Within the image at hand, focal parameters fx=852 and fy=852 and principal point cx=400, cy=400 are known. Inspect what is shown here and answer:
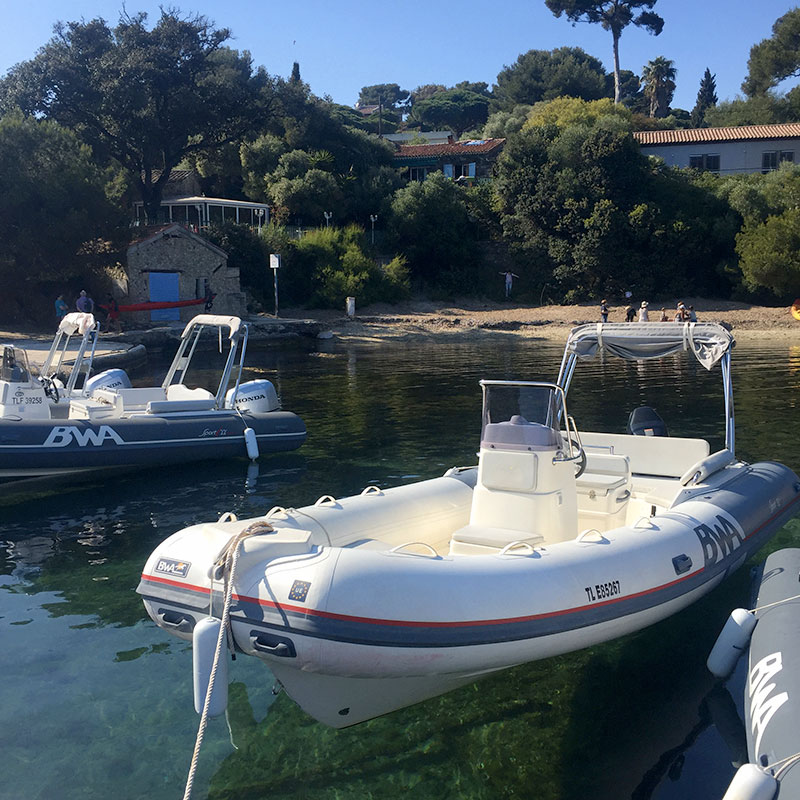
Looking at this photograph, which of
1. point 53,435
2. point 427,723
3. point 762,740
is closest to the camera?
point 762,740

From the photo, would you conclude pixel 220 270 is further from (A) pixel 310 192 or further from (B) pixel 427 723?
(B) pixel 427 723

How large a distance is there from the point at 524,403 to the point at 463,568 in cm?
191

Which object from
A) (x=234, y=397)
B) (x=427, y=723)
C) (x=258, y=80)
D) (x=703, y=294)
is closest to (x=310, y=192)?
(x=258, y=80)

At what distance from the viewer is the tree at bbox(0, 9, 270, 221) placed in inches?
1316

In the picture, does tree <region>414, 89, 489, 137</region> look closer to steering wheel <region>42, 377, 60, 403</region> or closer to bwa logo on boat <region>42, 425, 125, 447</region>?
steering wheel <region>42, 377, 60, 403</region>

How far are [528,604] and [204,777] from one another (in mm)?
2055

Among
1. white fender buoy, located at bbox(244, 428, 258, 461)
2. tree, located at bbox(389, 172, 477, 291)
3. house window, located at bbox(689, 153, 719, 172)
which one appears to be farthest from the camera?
house window, located at bbox(689, 153, 719, 172)

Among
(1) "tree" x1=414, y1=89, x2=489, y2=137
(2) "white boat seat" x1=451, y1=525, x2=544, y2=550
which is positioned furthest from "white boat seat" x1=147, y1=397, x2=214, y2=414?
(1) "tree" x1=414, y1=89, x2=489, y2=137

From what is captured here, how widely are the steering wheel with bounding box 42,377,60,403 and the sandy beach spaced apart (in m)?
19.1

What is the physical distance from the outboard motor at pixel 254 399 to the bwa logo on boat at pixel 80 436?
7.04ft

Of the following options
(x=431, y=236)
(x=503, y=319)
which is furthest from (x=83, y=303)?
(x=431, y=236)

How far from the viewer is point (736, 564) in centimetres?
659

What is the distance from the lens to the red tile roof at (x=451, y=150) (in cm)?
4966

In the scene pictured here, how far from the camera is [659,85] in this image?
72125mm
